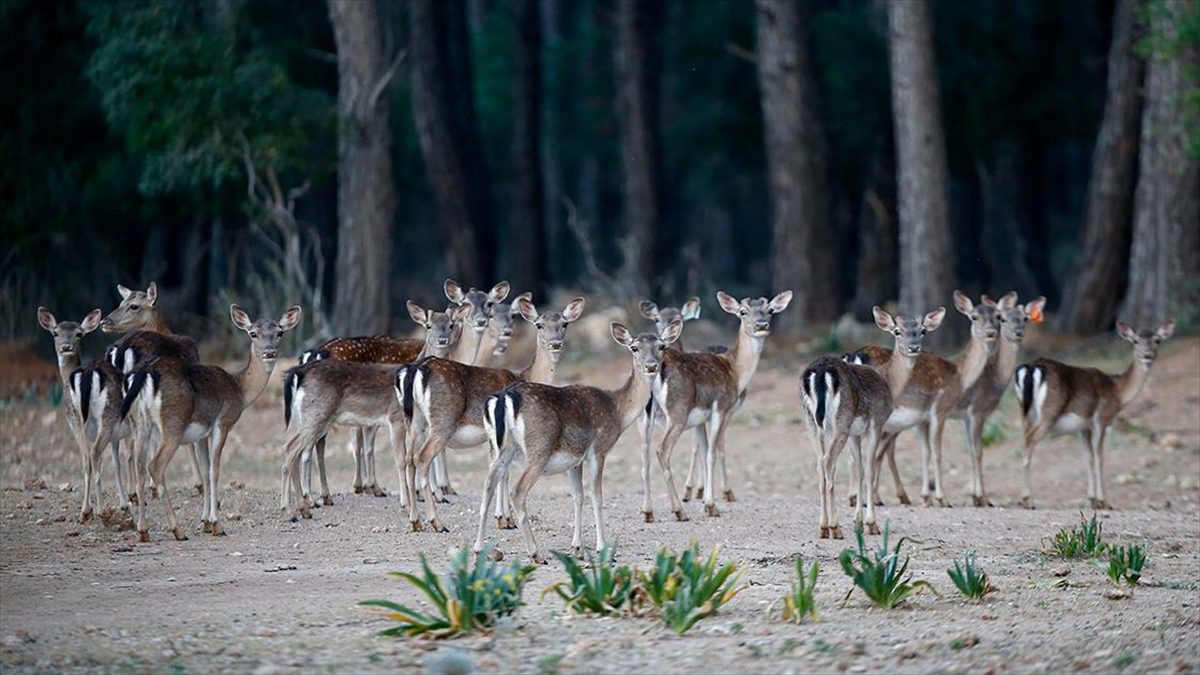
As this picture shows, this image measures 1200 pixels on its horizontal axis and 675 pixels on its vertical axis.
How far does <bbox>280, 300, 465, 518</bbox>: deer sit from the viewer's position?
1420cm

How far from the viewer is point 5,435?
1989 cm

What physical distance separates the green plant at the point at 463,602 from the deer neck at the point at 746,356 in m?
6.39

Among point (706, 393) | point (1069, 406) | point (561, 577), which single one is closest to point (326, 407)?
point (706, 393)

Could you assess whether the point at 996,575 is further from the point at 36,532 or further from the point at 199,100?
the point at 199,100

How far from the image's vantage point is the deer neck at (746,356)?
622 inches

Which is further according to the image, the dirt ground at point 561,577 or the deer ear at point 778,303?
the deer ear at point 778,303

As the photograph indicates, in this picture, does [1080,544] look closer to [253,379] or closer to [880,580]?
[880,580]

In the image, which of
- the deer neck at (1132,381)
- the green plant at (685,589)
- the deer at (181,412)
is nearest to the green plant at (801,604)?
the green plant at (685,589)

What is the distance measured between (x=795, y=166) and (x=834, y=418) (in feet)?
46.5

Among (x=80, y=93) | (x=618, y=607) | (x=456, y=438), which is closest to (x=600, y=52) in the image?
(x=80, y=93)

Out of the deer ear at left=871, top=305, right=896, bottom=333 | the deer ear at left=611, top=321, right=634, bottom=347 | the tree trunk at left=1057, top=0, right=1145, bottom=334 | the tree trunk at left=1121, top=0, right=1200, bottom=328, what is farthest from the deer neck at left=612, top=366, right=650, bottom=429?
the tree trunk at left=1057, top=0, right=1145, bottom=334

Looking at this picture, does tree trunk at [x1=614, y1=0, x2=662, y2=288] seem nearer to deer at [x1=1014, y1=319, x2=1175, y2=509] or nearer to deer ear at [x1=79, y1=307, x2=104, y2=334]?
deer at [x1=1014, y1=319, x2=1175, y2=509]

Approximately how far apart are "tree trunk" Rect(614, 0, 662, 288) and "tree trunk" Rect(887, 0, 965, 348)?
8234mm

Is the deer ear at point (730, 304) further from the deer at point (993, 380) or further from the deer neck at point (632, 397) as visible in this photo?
the deer neck at point (632, 397)
